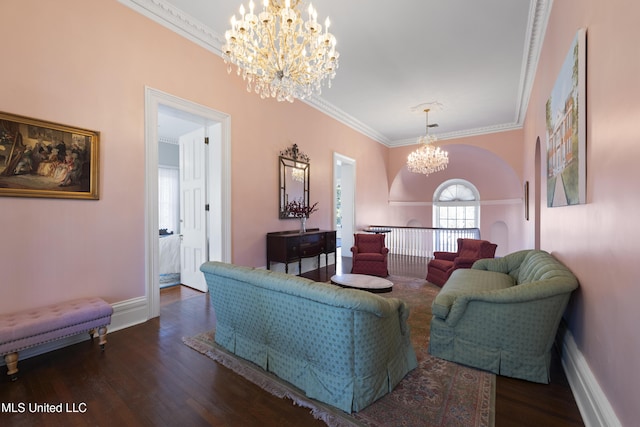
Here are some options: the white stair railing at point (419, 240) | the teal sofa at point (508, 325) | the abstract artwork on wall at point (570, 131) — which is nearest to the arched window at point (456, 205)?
the white stair railing at point (419, 240)

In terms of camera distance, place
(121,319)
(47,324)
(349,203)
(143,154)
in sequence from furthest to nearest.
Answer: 1. (349,203)
2. (143,154)
3. (121,319)
4. (47,324)

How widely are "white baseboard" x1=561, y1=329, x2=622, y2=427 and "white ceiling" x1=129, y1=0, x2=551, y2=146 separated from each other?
369 cm

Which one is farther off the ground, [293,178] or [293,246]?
[293,178]

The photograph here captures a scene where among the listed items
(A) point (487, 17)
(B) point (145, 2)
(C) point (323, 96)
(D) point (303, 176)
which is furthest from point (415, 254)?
(B) point (145, 2)

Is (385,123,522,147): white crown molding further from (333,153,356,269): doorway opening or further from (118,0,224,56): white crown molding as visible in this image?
(118,0,224,56): white crown molding

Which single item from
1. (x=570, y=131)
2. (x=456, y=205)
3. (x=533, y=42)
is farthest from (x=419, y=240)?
(x=570, y=131)

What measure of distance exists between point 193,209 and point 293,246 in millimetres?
1803

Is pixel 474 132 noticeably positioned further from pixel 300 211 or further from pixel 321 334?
pixel 321 334

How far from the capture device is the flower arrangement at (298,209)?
18.0 ft

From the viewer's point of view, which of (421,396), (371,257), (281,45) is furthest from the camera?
(371,257)

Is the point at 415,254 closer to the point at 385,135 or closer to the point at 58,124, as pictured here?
the point at 385,135

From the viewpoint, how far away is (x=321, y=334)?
75.0 inches

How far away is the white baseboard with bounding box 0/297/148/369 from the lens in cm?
269

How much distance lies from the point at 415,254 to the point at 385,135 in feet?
12.6
